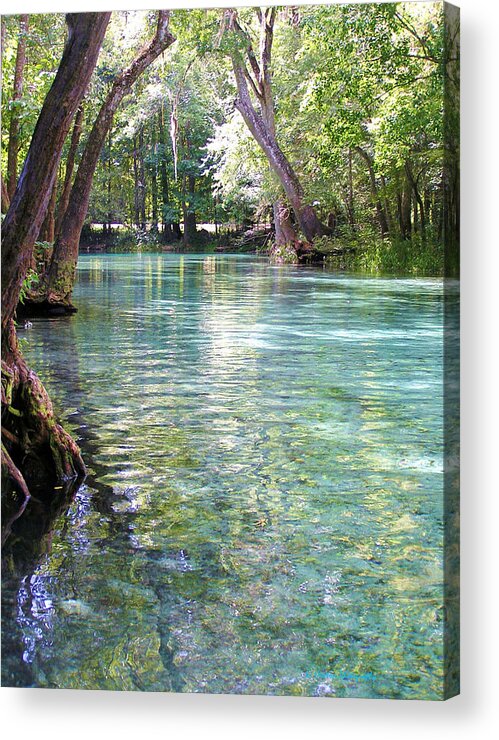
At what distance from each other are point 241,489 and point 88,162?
1721 millimetres

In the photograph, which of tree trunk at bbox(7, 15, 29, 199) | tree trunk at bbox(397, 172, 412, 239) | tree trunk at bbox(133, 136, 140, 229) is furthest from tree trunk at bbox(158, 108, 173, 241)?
tree trunk at bbox(397, 172, 412, 239)

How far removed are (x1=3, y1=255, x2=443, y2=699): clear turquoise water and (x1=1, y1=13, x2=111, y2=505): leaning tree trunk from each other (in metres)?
0.28

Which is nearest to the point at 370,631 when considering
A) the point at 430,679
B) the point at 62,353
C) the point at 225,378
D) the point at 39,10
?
the point at 430,679

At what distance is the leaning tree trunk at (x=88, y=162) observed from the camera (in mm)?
4805

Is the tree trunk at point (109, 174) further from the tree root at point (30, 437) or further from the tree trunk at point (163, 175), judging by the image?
the tree root at point (30, 437)

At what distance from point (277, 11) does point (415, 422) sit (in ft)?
6.25

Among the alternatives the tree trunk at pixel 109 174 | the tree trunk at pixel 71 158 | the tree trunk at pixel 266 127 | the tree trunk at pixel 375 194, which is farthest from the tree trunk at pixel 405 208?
the tree trunk at pixel 71 158

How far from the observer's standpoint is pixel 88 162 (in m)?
4.99

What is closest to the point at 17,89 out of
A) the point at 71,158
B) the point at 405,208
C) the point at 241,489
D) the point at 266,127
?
the point at 71,158

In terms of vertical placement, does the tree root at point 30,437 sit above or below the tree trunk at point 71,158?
below

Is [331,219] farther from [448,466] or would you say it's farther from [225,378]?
[448,466]

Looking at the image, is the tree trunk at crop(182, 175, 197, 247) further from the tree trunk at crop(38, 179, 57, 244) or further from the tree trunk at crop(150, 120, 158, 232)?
the tree trunk at crop(38, 179, 57, 244)

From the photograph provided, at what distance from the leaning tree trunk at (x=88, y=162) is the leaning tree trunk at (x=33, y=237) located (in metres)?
0.25

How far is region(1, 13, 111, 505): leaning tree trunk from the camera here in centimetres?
461
